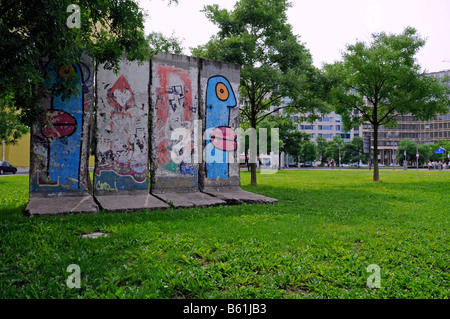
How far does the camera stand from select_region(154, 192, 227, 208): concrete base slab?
370 inches

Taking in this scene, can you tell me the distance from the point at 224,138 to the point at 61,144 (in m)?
5.94

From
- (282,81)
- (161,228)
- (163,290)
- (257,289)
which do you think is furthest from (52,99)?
(282,81)

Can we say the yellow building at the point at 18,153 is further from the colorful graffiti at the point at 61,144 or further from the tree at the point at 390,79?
the tree at the point at 390,79

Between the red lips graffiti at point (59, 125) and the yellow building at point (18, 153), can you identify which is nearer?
the red lips graffiti at point (59, 125)

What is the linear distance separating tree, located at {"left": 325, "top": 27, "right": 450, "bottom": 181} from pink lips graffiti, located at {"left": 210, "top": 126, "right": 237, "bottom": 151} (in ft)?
27.0

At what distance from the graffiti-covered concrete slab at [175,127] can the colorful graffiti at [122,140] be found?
44 cm

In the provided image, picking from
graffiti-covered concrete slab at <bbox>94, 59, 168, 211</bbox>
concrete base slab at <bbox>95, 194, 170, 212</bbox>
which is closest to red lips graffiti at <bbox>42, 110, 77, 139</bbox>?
graffiti-covered concrete slab at <bbox>94, 59, 168, 211</bbox>

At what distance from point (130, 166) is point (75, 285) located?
7.21 metres

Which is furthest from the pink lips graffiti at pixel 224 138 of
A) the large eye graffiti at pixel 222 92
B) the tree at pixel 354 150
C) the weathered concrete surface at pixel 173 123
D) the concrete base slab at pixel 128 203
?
the tree at pixel 354 150

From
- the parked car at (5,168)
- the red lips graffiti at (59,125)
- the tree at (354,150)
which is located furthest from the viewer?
the tree at (354,150)

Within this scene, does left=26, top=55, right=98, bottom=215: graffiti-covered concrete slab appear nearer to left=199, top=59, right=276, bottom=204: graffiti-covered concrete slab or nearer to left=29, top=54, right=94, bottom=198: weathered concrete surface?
left=29, top=54, right=94, bottom=198: weathered concrete surface

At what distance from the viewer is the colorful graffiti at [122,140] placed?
10.1 m

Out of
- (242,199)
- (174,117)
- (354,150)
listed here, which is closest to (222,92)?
(174,117)

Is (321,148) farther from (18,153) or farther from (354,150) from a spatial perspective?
(18,153)
